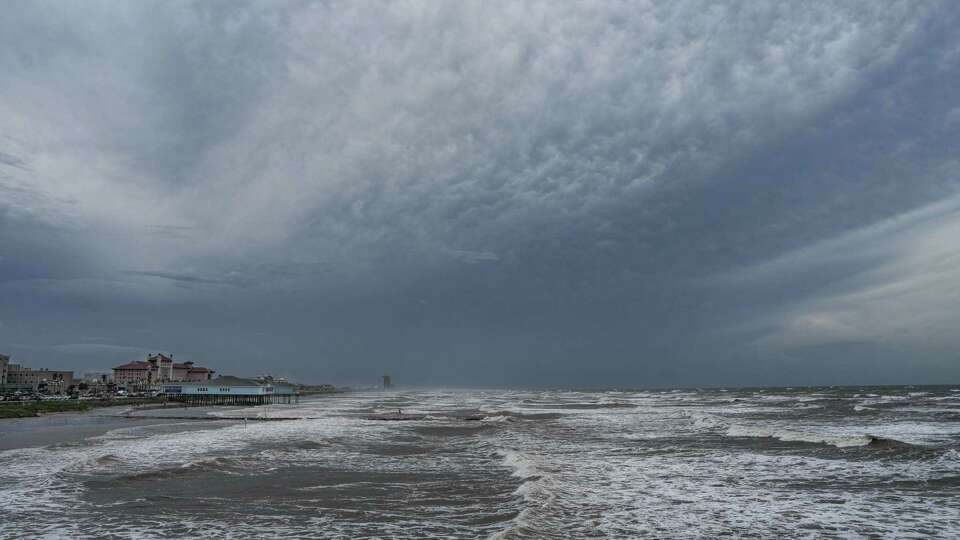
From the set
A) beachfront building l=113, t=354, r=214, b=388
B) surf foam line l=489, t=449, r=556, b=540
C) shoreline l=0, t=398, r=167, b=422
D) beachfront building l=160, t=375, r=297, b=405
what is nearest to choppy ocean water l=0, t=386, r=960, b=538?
surf foam line l=489, t=449, r=556, b=540

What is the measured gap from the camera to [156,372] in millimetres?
153500

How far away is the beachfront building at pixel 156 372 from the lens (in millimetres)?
148875

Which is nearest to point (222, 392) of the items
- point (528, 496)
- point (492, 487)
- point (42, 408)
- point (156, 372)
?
point (42, 408)

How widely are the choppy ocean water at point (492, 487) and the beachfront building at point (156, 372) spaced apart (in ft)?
435

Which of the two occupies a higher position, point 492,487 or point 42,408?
point 492,487

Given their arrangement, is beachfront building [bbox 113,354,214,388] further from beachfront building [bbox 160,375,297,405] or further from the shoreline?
the shoreline

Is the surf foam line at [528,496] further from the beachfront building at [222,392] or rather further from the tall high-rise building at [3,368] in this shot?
the tall high-rise building at [3,368]

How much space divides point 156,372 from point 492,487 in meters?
160

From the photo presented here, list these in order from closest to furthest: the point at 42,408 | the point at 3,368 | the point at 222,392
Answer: the point at 42,408 → the point at 222,392 → the point at 3,368

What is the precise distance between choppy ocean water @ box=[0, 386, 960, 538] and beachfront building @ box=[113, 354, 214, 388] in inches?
5226

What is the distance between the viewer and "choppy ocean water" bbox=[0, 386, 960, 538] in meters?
12.6

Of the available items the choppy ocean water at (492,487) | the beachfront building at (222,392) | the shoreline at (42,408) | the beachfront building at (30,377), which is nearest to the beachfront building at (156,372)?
the beachfront building at (30,377)

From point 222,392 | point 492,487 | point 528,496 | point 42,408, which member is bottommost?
point 222,392

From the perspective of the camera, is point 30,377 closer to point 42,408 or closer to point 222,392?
point 222,392
